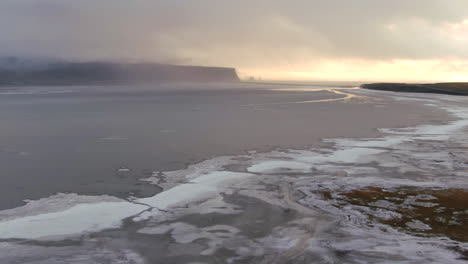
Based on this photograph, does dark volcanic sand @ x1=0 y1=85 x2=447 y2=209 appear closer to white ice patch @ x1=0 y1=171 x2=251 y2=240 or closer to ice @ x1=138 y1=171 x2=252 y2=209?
ice @ x1=138 y1=171 x2=252 y2=209

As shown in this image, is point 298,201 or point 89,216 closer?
point 89,216

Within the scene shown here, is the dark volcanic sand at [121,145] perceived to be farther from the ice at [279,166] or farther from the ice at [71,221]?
the ice at [279,166]

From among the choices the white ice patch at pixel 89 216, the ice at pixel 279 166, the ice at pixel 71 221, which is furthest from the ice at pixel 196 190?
the ice at pixel 279 166

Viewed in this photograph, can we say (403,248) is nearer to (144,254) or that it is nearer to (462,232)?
(462,232)

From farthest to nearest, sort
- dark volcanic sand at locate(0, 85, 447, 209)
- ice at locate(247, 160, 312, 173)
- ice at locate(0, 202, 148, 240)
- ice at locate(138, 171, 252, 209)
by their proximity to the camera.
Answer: ice at locate(247, 160, 312, 173), dark volcanic sand at locate(0, 85, 447, 209), ice at locate(138, 171, 252, 209), ice at locate(0, 202, 148, 240)

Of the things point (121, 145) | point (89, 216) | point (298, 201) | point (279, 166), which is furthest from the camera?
point (121, 145)

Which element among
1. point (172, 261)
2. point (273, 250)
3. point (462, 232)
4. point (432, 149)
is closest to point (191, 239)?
point (172, 261)

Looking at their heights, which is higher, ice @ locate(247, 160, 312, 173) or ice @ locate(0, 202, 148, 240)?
ice @ locate(247, 160, 312, 173)

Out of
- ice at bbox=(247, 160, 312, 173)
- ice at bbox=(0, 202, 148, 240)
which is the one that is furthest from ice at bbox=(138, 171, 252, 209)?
ice at bbox=(247, 160, 312, 173)

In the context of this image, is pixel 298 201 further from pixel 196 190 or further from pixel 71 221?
pixel 71 221

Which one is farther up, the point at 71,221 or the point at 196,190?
the point at 196,190

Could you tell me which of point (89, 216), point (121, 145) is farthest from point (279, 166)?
point (121, 145)

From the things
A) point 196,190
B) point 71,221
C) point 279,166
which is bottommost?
point 71,221
